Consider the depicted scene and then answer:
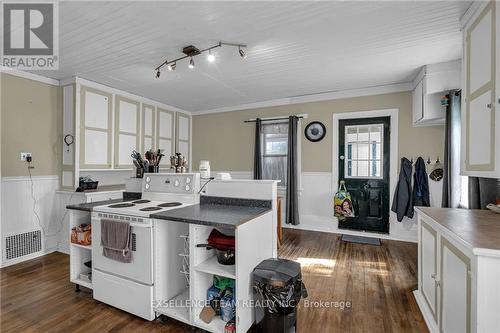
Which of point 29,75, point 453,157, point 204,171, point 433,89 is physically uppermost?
point 29,75

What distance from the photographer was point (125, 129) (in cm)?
407

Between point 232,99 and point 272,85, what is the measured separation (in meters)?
1.09

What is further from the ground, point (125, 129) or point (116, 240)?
point (125, 129)

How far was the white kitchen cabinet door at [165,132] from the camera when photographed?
4738 millimetres

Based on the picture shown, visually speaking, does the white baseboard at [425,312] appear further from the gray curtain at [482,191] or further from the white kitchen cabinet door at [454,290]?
the gray curtain at [482,191]

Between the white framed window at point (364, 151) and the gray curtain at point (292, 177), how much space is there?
0.90 metres

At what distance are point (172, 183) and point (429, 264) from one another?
2.35 meters

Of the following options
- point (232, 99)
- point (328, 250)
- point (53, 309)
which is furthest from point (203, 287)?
point (232, 99)

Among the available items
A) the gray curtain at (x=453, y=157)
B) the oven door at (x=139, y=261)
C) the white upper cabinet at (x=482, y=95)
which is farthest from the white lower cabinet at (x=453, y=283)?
the oven door at (x=139, y=261)

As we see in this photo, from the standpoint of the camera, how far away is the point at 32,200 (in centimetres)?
325

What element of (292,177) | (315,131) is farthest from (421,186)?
(292,177)

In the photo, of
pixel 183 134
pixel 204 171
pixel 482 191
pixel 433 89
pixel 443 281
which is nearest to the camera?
pixel 443 281

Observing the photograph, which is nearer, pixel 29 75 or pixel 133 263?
pixel 133 263

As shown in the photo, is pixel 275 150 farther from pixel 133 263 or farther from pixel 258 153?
pixel 133 263
